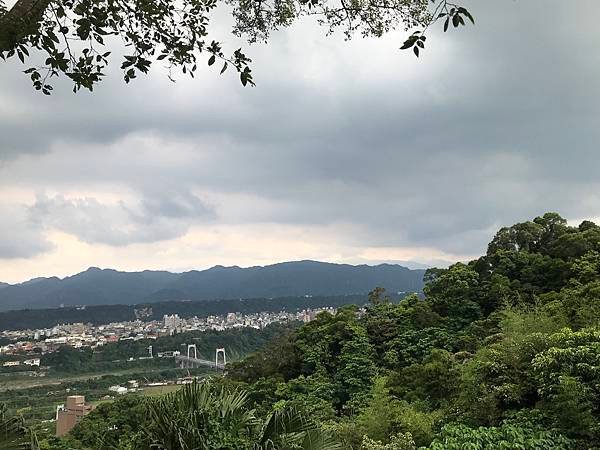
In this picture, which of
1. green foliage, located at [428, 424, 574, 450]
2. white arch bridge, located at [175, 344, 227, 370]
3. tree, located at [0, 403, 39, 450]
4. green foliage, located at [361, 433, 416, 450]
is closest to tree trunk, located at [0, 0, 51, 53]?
tree, located at [0, 403, 39, 450]

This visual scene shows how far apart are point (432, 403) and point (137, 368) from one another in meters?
36.3

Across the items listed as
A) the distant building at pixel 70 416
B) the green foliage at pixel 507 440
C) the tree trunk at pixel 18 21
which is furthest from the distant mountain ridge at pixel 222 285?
the tree trunk at pixel 18 21

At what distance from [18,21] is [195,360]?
1625 inches

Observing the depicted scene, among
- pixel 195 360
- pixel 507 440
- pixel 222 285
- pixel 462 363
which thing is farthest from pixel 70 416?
pixel 222 285

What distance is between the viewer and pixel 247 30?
147 inches

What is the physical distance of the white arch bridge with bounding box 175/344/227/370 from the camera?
37775 millimetres

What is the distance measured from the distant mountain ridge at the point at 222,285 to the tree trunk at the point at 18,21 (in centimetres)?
12222

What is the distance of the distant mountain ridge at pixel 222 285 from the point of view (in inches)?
5517

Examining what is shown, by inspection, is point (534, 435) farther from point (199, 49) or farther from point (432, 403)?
point (199, 49)

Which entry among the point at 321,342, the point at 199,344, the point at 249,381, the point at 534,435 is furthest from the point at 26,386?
the point at 534,435

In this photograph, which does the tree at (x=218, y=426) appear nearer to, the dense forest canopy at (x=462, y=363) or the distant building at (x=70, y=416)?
the dense forest canopy at (x=462, y=363)

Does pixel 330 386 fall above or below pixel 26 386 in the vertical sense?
above

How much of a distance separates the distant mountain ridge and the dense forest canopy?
10439cm

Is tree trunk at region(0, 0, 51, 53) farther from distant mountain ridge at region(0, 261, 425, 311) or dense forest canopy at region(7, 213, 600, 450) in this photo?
distant mountain ridge at region(0, 261, 425, 311)
